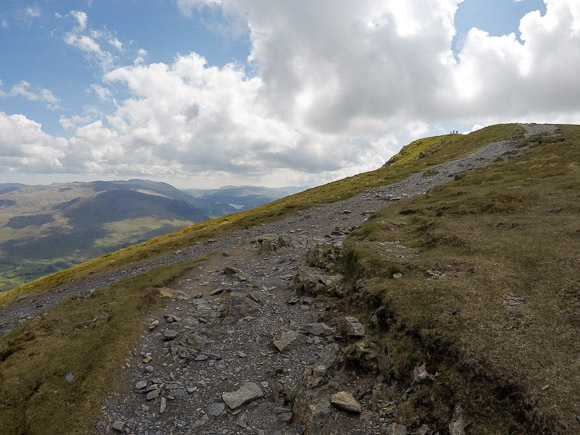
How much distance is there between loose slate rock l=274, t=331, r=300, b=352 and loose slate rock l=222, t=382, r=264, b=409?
3.10 metres

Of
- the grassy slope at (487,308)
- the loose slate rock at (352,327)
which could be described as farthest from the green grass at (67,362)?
the grassy slope at (487,308)

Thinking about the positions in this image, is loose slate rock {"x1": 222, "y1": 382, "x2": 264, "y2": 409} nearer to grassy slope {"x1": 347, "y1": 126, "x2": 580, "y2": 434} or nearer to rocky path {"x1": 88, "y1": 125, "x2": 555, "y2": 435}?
rocky path {"x1": 88, "y1": 125, "x2": 555, "y2": 435}

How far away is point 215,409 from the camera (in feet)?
53.3

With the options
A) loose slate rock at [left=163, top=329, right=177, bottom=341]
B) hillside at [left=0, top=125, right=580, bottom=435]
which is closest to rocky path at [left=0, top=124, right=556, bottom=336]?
hillside at [left=0, top=125, right=580, bottom=435]

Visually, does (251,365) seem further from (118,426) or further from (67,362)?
(67,362)

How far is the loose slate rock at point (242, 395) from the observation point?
16.3 meters

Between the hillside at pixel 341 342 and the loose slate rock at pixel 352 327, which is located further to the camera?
the loose slate rock at pixel 352 327

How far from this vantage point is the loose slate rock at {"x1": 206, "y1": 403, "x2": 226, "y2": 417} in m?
16.0

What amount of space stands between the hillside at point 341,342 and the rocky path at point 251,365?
0.09 m

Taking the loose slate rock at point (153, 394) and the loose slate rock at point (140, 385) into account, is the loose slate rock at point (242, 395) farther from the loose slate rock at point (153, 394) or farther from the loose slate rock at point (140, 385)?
the loose slate rock at point (140, 385)

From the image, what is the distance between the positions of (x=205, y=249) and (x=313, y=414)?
38.7 metres

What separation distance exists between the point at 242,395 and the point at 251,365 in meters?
2.53

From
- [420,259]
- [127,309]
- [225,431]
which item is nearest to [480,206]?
[420,259]

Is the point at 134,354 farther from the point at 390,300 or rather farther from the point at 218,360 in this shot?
the point at 390,300
